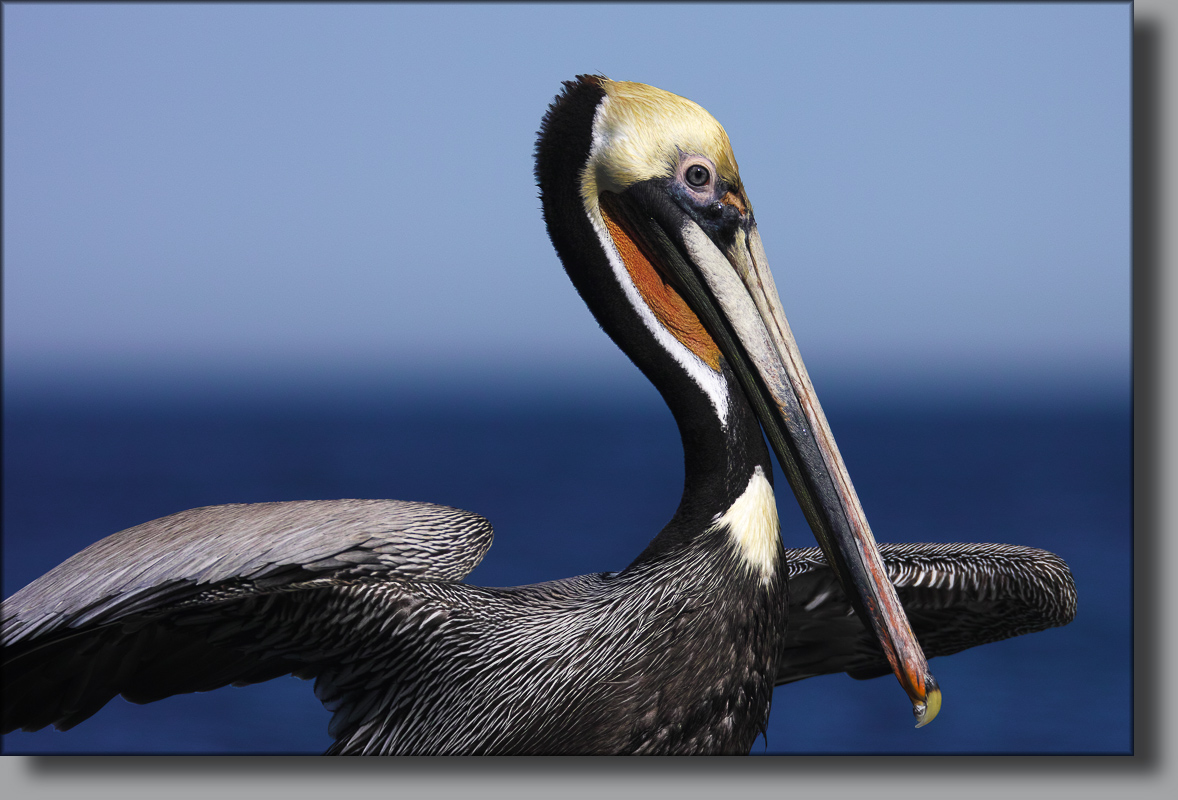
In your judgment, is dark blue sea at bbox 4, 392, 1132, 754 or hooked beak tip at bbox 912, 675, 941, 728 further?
dark blue sea at bbox 4, 392, 1132, 754

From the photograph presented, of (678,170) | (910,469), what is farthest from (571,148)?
(910,469)

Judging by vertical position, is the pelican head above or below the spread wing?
above

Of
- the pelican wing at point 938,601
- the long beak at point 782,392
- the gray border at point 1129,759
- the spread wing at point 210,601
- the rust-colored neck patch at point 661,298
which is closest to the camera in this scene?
the spread wing at point 210,601

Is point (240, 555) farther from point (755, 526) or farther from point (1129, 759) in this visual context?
point (1129, 759)

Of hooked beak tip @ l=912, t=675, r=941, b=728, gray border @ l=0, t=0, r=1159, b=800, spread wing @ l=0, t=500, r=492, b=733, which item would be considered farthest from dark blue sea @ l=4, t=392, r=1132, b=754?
hooked beak tip @ l=912, t=675, r=941, b=728

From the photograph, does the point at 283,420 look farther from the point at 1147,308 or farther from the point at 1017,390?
the point at 1147,308

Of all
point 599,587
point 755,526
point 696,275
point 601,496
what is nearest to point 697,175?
point 696,275

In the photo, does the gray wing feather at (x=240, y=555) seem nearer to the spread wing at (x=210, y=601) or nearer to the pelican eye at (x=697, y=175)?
the spread wing at (x=210, y=601)

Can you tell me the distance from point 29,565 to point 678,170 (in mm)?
1975

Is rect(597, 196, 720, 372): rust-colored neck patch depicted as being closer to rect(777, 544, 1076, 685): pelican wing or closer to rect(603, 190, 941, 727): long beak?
rect(603, 190, 941, 727): long beak

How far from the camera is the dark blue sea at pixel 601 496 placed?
102 inches

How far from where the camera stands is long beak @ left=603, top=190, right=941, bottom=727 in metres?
2.17

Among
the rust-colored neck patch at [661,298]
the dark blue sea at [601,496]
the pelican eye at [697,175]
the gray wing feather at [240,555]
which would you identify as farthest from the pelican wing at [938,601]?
the pelican eye at [697,175]

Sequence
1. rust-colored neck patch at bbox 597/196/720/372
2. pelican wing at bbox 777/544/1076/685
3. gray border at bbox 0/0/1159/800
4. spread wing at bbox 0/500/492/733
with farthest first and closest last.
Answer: pelican wing at bbox 777/544/1076/685 < gray border at bbox 0/0/1159/800 < rust-colored neck patch at bbox 597/196/720/372 < spread wing at bbox 0/500/492/733
